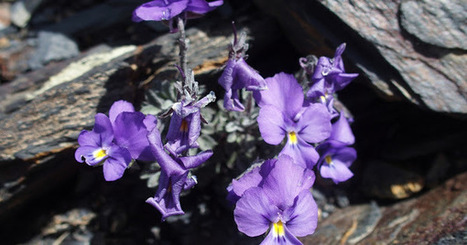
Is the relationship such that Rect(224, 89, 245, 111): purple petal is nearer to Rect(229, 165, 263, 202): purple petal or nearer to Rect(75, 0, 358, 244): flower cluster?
Rect(75, 0, 358, 244): flower cluster

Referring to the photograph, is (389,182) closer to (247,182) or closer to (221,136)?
(221,136)

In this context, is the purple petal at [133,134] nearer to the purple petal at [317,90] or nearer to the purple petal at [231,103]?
the purple petal at [231,103]

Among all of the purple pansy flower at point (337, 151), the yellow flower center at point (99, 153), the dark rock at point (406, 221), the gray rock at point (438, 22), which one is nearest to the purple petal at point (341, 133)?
the purple pansy flower at point (337, 151)

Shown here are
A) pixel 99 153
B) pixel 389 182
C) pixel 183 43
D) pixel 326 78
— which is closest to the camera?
pixel 99 153

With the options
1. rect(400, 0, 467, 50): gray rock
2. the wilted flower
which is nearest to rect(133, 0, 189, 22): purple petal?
the wilted flower

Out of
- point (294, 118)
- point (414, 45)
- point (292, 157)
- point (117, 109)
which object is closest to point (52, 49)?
point (117, 109)

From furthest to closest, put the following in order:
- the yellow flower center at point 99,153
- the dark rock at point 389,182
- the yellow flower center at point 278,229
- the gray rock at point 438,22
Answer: the dark rock at point 389,182 < the gray rock at point 438,22 < the yellow flower center at point 99,153 < the yellow flower center at point 278,229
